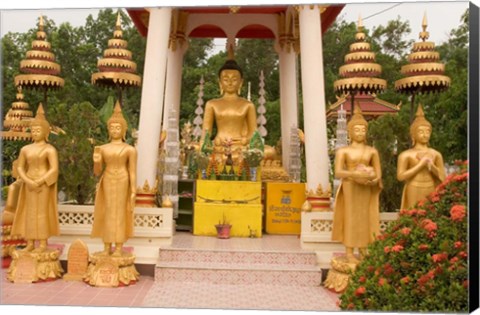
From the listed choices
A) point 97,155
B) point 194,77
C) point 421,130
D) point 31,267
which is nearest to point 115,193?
point 97,155

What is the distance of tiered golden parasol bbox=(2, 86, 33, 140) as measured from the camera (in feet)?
31.1

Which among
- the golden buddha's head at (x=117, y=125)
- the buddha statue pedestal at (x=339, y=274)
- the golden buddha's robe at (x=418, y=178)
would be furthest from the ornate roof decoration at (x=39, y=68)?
the golden buddha's robe at (x=418, y=178)

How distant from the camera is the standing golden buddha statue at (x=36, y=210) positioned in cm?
711

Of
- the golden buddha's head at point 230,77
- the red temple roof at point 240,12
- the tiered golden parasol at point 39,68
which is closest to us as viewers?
the tiered golden parasol at point 39,68

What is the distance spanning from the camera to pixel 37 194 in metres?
7.13

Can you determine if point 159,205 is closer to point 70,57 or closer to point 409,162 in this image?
point 409,162

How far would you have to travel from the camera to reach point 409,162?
22.6 ft

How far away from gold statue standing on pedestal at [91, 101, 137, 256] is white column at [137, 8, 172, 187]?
83 centimetres

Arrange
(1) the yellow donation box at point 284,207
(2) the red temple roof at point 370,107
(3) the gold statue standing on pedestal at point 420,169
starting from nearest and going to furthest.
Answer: (3) the gold statue standing on pedestal at point 420,169, (1) the yellow donation box at point 284,207, (2) the red temple roof at point 370,107

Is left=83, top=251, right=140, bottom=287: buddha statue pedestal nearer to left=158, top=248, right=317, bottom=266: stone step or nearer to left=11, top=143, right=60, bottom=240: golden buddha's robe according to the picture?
left=158, top=248, right=317, bottom=266: stone step

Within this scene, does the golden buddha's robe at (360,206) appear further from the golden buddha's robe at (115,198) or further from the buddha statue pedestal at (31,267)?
the buddha statue pedestal at (31,267)

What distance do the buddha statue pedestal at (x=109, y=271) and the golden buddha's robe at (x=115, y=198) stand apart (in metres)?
0.26

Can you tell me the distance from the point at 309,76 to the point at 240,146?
2.63m

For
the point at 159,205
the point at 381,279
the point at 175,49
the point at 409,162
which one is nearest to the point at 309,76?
the point at 409,162
